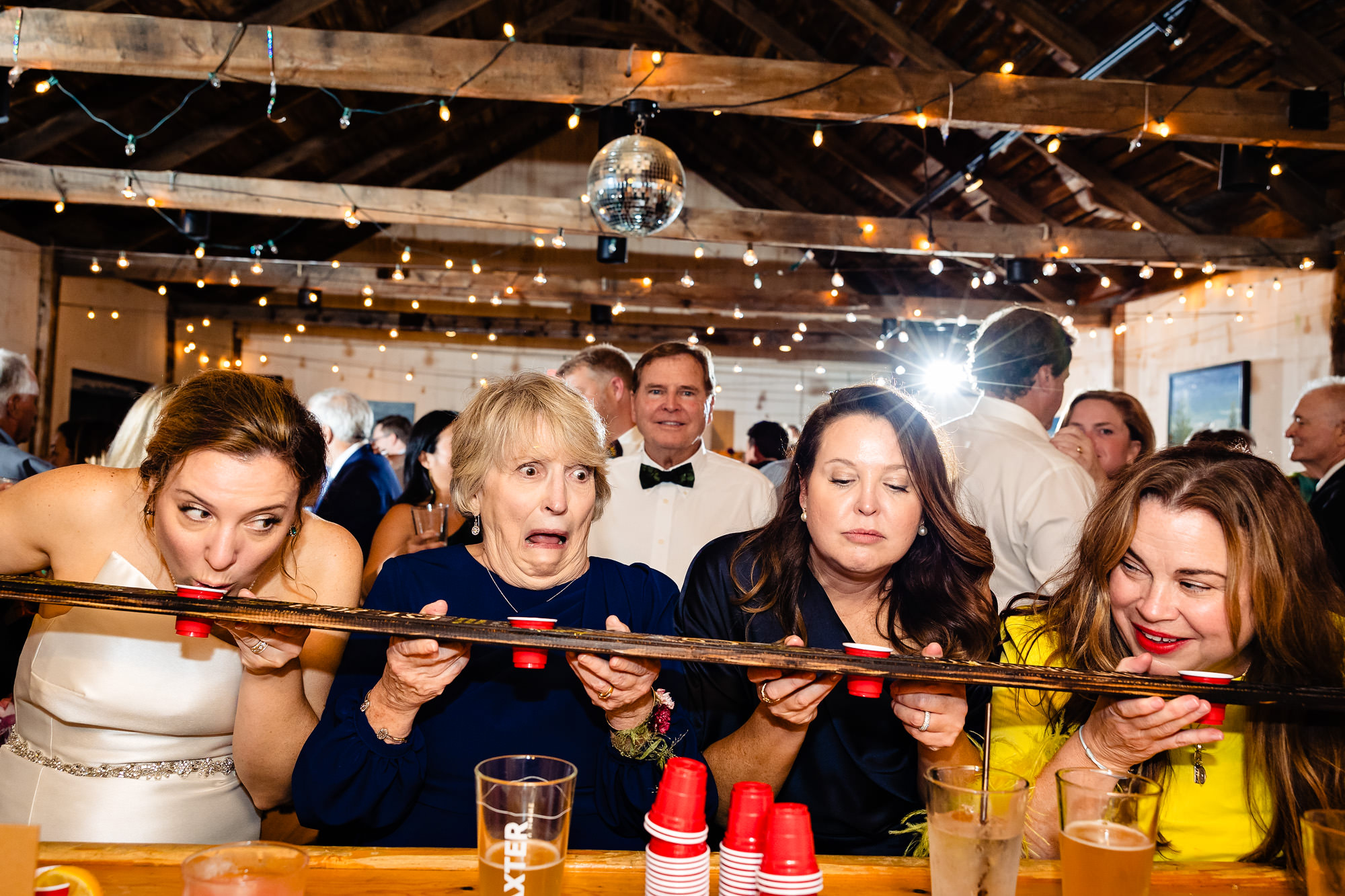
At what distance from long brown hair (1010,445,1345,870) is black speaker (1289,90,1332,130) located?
4858 millimetres

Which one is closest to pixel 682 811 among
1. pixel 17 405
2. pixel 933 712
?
pixel 933 712

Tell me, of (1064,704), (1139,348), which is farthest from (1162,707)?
(1139,348)

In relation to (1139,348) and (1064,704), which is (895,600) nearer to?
(1064,704)

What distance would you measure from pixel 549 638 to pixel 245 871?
412mm

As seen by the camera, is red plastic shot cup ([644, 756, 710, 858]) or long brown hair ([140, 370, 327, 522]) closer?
red plastic shot cup ([644, 756, 710, 858])

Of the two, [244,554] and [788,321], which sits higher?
[788,321]

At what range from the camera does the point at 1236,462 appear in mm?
1643

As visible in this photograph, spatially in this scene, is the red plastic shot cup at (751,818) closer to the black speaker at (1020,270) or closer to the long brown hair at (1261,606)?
the long brown hair at (1261,606)

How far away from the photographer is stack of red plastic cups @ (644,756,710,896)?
97 cm

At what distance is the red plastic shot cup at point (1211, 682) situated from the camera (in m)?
1.21

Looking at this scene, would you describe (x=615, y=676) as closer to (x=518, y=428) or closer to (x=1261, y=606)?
(x=518, y=428)

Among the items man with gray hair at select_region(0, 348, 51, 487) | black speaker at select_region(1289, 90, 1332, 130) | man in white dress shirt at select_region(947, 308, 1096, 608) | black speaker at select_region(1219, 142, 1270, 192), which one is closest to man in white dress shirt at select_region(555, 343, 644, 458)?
man in white dress shirt at select_region(947, 308, 1096, 608)

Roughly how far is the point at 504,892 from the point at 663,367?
286 centimetres

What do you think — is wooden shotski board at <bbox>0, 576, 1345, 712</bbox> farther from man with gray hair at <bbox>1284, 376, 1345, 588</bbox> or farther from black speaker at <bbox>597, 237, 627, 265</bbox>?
black speaker at <bbox>597, 237, 627, 265</bbox>
